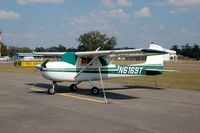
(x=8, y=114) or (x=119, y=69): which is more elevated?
(x=119, y=69)

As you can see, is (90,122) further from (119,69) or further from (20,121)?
(119,69)

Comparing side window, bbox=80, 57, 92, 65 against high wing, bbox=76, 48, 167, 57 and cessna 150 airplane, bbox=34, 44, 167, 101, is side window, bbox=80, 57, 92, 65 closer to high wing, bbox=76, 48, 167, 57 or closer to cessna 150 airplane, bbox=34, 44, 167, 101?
cessna 150 airplane, bbox=34, 44, 167, 101

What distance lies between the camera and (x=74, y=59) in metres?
15.5

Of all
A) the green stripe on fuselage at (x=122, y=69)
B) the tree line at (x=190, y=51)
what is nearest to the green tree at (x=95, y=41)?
the tree line at (x=190, y=51)

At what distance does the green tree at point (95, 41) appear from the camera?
5443 inches

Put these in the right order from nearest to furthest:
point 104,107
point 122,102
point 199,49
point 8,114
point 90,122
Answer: point 90,122
point 8,114
point 104,107
point 122,102
point 199,49

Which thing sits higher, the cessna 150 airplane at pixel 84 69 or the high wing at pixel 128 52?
the high wing at pixel 128 52

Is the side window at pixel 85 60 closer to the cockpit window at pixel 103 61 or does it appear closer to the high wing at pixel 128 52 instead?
the high wing at pixel 128 52

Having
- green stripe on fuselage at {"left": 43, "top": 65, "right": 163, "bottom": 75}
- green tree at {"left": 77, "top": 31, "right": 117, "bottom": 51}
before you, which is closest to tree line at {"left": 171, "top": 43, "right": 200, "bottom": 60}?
green tree at {"left": 77, "top": 31, "right": 117, "bottom": 51}

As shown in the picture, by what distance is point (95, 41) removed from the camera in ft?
466

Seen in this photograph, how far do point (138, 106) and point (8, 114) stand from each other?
430 cm

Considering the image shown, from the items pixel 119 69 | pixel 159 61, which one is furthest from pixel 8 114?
pixel 159 61

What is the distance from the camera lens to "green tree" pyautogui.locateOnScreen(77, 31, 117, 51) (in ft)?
454

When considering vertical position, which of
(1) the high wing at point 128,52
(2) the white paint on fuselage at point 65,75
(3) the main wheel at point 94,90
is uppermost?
(1) the high wing at point 128,52
